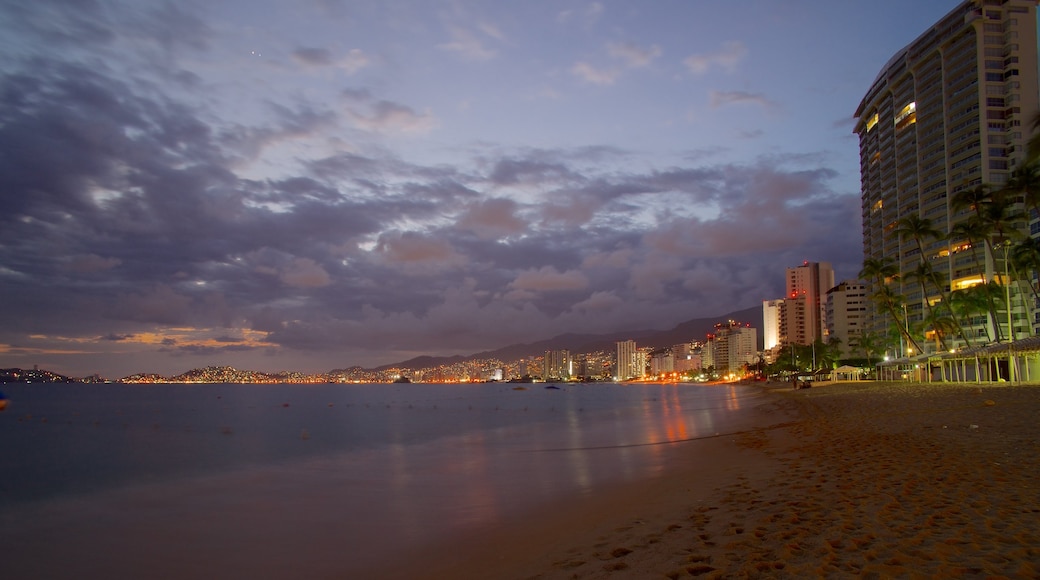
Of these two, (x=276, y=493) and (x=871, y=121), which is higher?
(x=871, y=121)

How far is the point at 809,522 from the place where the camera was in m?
8.02

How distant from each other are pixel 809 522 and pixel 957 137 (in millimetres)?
A: 113427

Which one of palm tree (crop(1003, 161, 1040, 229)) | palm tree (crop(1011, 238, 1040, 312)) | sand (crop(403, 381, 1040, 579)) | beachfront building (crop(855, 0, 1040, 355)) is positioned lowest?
sand (crop(403, 381, 1040, 579))

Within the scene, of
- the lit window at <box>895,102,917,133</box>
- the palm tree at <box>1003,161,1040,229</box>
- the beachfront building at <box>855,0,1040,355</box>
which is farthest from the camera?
the lit window at <box>895,102,917,133</box>

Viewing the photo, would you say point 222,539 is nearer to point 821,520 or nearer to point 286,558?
point 286,558

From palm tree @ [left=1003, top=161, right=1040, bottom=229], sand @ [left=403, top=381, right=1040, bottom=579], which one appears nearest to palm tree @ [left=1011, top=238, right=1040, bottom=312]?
palm tree @ [left=1003, top=161, right=1040, bottom=229]

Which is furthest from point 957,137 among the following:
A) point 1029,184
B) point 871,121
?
point 1029,184

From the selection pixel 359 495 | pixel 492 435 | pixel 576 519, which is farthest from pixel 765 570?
pixel 492 435

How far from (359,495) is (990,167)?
106671 mm

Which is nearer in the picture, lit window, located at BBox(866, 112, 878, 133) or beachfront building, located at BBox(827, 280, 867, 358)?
lit window, located at BBox(866, 112, 878, 133)

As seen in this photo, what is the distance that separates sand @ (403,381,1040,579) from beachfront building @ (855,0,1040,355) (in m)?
70.2

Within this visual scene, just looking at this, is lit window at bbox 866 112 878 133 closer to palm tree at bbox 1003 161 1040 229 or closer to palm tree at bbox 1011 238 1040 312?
palm tree at bbox 1011 238 1040 312

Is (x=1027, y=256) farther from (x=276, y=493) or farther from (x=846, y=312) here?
(x=846, y=312)

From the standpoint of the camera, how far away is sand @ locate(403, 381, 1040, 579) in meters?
6.17
